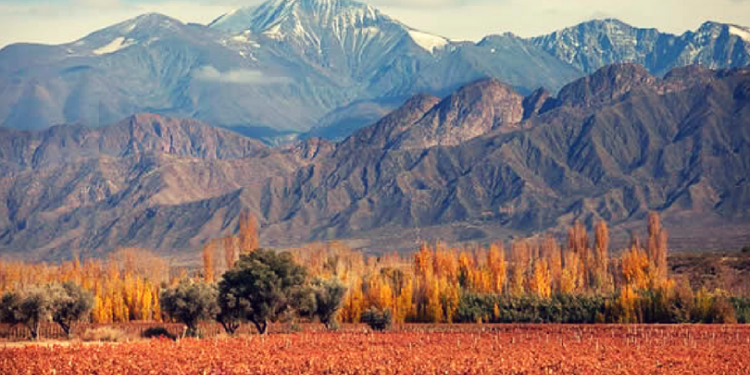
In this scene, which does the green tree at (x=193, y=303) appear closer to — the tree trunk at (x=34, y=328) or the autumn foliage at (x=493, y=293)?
the autumn foliage at (x=493, y=293)

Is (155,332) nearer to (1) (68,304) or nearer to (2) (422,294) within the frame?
(1) (68,304)

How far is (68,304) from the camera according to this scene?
370ft

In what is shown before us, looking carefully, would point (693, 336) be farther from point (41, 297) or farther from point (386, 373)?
point (41, 297)

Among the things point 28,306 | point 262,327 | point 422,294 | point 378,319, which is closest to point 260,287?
point 262,327

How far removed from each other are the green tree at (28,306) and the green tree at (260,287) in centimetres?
1766

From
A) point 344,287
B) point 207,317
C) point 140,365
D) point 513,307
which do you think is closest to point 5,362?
point 140,365

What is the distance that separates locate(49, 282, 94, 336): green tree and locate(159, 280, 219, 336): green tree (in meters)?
9.92

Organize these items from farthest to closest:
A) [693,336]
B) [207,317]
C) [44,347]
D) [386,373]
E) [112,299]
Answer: [112,299] < [207,317] < [693,336] < [44,347] < [386,373]

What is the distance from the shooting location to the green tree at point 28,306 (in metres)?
110

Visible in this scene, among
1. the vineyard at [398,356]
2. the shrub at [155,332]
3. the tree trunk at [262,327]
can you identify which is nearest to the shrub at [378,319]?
the tree trunk at [262,327]

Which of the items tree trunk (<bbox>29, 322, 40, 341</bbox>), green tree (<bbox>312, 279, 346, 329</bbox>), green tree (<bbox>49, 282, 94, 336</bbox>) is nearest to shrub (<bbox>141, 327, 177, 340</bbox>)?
green tree (<bbox>49, 282, 94, 336</bbox>)

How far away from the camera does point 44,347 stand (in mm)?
77062

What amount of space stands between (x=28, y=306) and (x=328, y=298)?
27.5 metres

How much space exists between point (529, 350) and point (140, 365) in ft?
83.6
